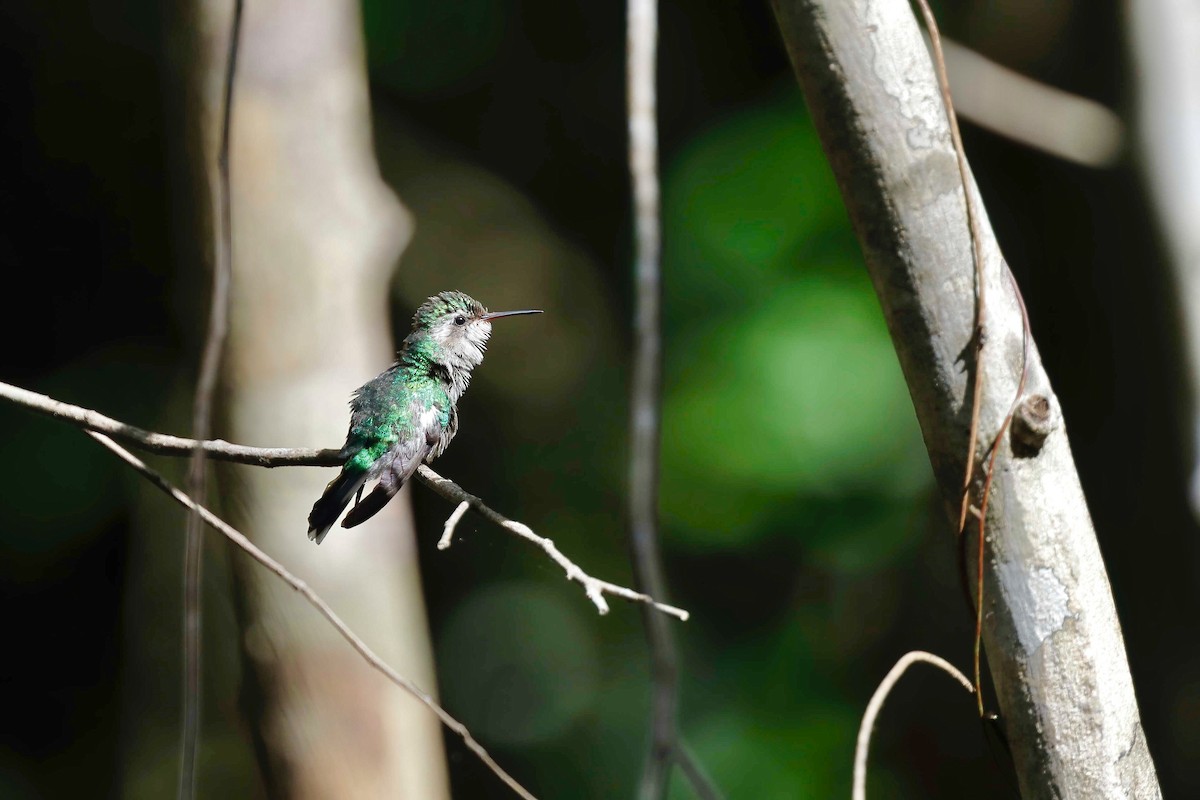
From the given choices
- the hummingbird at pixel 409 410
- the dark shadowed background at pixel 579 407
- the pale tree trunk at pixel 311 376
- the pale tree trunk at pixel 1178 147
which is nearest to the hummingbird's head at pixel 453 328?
the hummingbird at pixel 409 410

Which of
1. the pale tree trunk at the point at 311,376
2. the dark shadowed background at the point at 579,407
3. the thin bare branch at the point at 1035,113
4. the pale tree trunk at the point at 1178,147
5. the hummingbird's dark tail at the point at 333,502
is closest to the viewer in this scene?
the hummingbird's dark tail at the point at 333,502

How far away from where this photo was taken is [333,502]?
1093 mm

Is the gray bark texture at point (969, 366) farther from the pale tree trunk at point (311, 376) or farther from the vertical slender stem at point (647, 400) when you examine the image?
the pale tree trunk at point (311, 376)

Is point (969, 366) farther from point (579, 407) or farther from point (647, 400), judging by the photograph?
point (579, 407)

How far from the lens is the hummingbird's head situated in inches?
54.0

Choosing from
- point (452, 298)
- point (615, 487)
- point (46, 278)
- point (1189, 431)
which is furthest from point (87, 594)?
point (1189, 431)

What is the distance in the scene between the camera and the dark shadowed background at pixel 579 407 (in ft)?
10.6

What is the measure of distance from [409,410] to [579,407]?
2395mm

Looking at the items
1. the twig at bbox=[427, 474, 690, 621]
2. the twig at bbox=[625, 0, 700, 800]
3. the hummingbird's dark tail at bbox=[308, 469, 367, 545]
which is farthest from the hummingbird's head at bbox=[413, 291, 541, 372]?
the twig at bbox=[625, 0, 700, 800]

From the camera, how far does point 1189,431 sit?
2.54m

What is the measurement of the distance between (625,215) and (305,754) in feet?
7.35

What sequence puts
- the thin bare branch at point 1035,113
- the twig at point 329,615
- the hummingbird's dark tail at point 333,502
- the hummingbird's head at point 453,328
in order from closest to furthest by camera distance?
the twig at point 329,615 < the hummingbird's dark tail at point 333,502 < the hummingbird's head at point 453,328 < the thin bare branch at point 1035,113

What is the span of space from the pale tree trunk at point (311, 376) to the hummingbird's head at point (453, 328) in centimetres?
99

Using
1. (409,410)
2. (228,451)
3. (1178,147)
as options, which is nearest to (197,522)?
(228,451)
